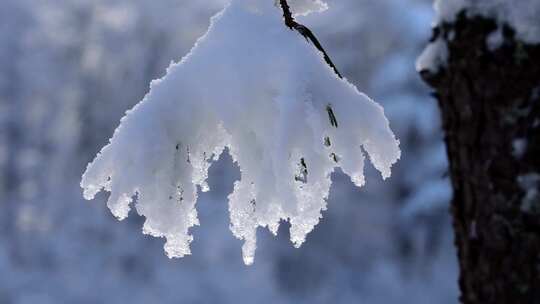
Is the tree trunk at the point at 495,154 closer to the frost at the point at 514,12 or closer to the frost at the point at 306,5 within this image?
the frost at the point at 514,12

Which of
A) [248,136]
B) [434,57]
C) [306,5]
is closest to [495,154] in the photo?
[434,57]

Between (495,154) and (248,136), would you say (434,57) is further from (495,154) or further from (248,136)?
(248,136)

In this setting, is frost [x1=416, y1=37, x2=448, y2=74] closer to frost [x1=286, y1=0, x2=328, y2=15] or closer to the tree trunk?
the tree trunk

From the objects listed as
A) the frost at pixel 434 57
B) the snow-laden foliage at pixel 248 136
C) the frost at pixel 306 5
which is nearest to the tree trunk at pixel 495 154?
the frost at pixel 434 57

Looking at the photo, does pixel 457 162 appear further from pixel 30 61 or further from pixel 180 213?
pixel 30 61

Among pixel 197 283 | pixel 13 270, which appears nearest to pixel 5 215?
pixel 13 270

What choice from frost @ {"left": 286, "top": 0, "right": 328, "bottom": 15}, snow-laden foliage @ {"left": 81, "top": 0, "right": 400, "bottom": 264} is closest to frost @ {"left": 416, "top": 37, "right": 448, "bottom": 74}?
snow-laden foliage @ {"left": 81, "top": 0, "right": 400, "bottom": 264}

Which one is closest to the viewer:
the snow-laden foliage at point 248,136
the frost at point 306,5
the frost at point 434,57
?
the frost at point 434,57
